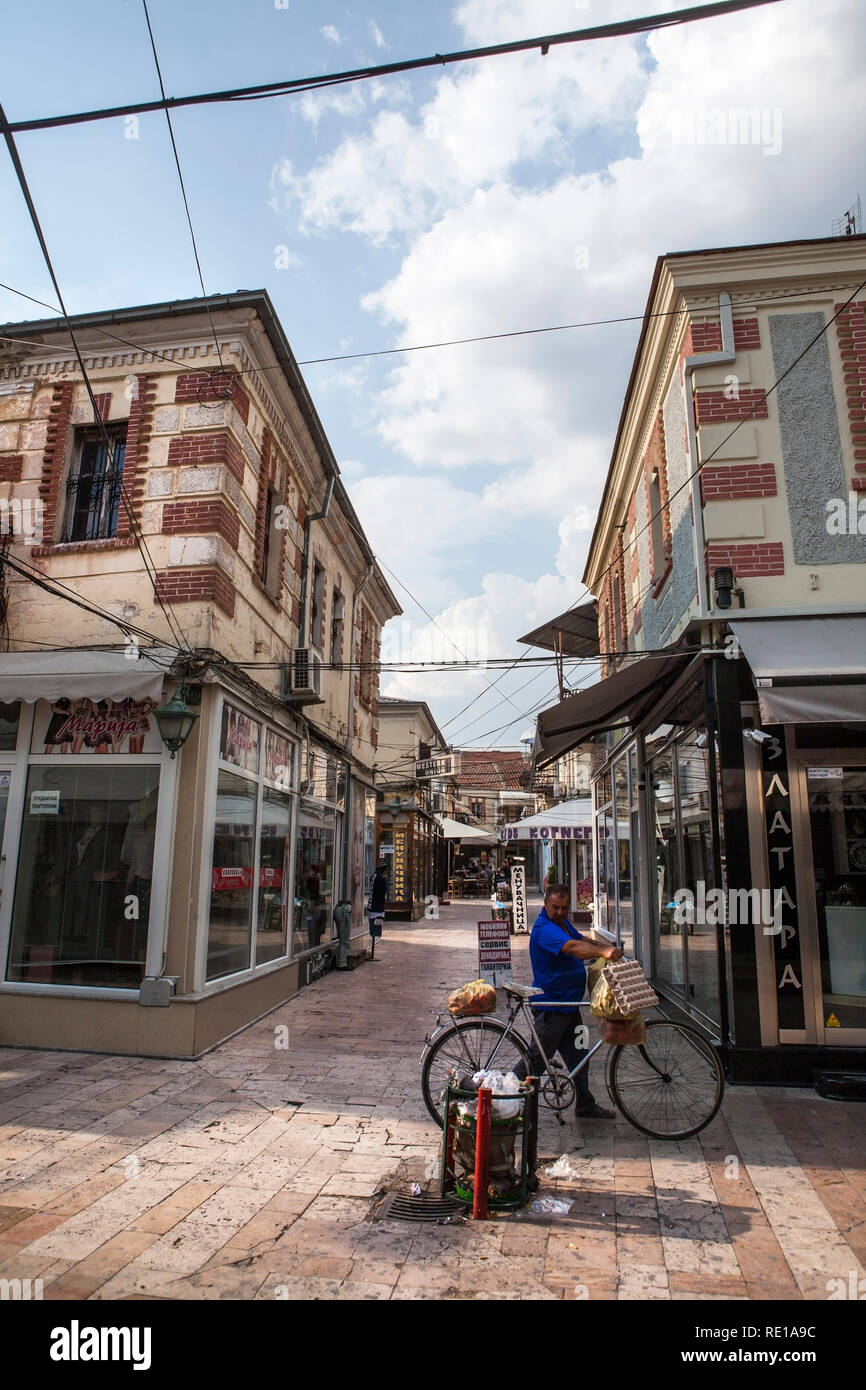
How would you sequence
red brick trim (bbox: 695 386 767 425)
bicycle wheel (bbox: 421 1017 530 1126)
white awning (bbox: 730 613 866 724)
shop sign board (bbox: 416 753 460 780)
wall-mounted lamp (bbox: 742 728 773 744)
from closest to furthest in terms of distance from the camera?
bicycle wheel (bbox: 421 1017 530 1126) → white awning (bbox: 730 613 866 724) → wall-mounted lamp (bbox: 742 728 773 744) → red brick trim (bbox: 695 386 767 425) → shop sign board (bbox: 416 753 460 780)

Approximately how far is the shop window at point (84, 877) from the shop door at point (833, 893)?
5.83 meters

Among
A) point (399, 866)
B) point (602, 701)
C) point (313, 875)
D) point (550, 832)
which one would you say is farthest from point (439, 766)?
point (602, 701)

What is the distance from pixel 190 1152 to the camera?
500cm

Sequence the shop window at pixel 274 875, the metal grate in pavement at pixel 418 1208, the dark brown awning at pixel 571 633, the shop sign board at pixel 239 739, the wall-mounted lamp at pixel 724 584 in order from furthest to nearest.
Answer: the dark brown awning at pixel 571 633
the shop window at pixel 274 875
the shop sign board at pixel 239 739
the wall-mounted lamp at pixel 724 584
the metal grate in pavement at pixel 418 1208

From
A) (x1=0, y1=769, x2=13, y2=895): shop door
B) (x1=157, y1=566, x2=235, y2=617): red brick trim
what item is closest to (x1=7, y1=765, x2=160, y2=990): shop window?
(x1=0, y1=769, x2=13, y2=895): shop door

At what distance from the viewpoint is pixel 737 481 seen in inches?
285

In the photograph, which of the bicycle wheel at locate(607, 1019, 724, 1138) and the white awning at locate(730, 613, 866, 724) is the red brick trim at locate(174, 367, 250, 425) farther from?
the bicycle wheel at locate(607, 1019, 724, 1138)

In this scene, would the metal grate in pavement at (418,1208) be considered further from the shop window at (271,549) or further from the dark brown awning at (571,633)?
the dark brown awning at (571,633)

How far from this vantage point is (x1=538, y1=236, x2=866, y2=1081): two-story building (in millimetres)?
6410

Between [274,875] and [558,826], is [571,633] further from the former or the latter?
[274,875]

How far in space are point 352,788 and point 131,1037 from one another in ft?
27.5

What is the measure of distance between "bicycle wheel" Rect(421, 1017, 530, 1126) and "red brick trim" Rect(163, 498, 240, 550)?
527 centimetres

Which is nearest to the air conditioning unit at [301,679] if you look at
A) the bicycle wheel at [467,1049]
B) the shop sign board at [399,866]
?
the bicycle wheel at [467,1049]

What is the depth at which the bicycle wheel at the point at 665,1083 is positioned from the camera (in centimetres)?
515
